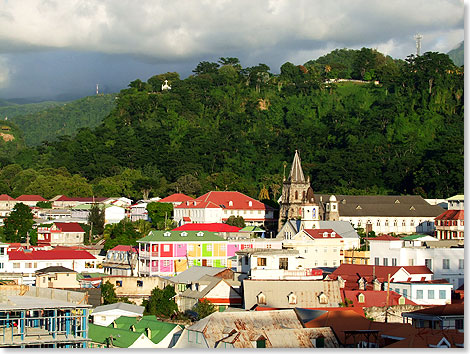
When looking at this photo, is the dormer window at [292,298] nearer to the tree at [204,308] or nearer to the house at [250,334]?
the tree at [204,308]

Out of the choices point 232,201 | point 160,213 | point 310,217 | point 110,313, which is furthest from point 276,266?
point 232,201

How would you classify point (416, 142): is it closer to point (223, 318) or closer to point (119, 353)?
point (223, 318)

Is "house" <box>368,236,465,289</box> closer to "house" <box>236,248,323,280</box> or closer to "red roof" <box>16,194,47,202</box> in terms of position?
"house" <box>236,248,323,280</box>

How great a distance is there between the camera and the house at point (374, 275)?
43219 millimetres

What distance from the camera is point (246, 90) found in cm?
12656

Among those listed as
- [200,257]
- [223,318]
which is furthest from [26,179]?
[223,318]

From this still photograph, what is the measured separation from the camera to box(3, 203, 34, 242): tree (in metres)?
70.9

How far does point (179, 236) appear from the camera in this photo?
194ft

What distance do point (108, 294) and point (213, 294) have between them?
7.01 metres

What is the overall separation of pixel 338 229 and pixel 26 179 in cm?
4284

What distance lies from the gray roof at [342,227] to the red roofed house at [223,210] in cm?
895

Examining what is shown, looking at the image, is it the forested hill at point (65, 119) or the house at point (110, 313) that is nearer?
the house at point (110, 313)

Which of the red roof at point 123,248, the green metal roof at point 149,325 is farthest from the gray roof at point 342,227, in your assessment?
the green metal roof at point 149,325

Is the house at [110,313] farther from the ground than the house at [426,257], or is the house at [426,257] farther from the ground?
the house at [426,257]
